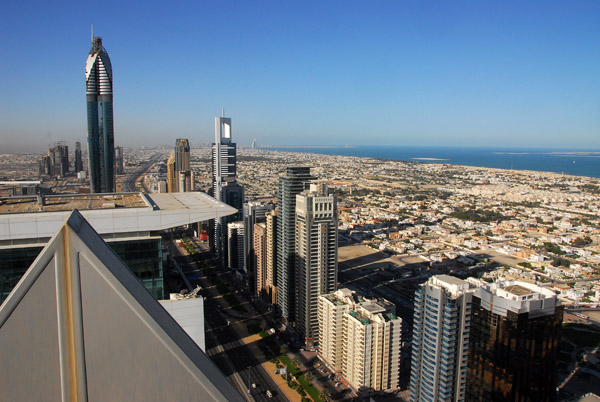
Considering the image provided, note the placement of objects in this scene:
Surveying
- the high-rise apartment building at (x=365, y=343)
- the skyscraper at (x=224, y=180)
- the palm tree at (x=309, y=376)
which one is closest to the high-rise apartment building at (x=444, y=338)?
the high-rise apartment building at (x=365, y=343)

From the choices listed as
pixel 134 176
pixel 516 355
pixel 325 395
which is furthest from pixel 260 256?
pixel 134 176

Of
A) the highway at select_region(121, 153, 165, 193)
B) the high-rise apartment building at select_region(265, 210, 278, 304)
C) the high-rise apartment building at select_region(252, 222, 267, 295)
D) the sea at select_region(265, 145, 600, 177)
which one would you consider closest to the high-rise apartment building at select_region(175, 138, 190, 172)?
the highway at select_region(121, 153, 165, 193)

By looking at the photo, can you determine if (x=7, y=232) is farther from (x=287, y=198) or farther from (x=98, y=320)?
(x=287, y=198)

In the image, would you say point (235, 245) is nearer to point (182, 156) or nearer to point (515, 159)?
point (182, 156)

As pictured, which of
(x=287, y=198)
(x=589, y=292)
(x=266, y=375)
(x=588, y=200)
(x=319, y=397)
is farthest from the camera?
(x=588, y=200)

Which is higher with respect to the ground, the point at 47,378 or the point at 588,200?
the point at 47,378

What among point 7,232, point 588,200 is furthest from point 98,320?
point 588,200

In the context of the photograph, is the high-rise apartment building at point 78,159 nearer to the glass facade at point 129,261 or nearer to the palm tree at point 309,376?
the palm tree at point 309,376
